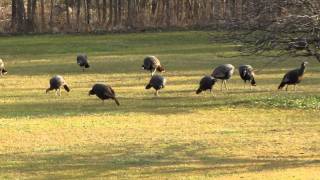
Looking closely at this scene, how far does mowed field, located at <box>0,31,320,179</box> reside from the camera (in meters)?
15.6

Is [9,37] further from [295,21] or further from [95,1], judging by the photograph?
[295,21]

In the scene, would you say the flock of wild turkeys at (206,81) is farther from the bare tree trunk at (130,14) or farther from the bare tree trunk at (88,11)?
the bare tree trunk at (88,11)

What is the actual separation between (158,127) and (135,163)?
5163 millimetres

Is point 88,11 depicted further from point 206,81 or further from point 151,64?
point 206,81

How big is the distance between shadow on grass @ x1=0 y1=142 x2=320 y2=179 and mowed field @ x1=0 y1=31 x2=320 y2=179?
0.06 ft

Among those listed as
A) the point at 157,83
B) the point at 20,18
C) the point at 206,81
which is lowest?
the point at 20,18

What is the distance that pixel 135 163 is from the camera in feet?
52.2

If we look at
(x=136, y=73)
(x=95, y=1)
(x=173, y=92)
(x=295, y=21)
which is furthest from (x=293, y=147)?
(x=95, y=1)

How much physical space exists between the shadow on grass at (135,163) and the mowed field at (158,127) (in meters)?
0.02

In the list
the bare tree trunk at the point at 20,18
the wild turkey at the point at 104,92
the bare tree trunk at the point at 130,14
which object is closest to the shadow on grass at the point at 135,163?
the wild turkey at the point at 104,92

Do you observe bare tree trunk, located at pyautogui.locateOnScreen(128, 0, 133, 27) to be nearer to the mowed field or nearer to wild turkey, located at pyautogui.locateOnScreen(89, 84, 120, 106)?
the mowed field

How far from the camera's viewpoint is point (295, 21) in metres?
21.6

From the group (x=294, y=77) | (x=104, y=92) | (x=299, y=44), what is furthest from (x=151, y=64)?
(x=299, y=44)

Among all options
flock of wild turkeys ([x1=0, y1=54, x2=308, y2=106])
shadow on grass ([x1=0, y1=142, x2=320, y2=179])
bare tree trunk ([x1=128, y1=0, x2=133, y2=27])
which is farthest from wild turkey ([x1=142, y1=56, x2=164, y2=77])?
bare tree trunk ([x1=128, y1=0, x2=133, y2=27])
